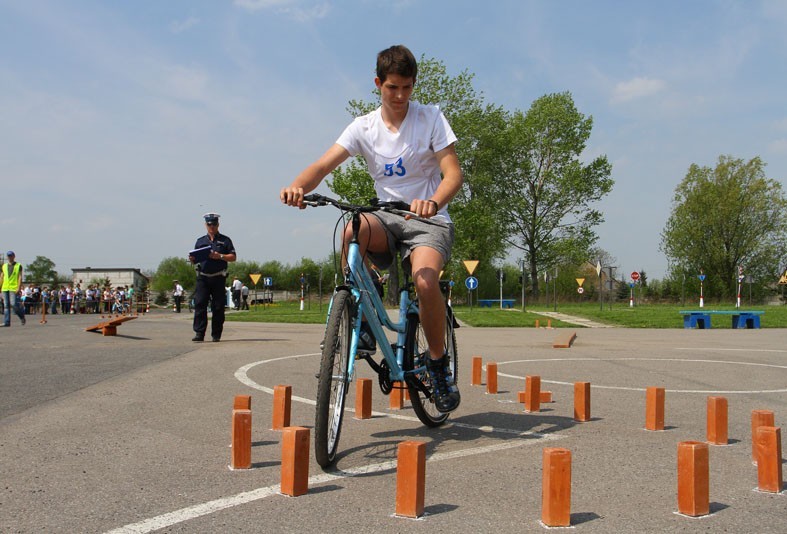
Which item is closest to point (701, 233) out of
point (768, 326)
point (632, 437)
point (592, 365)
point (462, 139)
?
point (462, 139)

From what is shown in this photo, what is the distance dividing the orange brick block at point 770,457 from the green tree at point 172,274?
110872 mm

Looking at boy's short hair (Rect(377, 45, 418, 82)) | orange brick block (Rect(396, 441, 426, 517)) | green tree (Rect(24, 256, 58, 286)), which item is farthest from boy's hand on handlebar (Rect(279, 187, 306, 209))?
green tree (Rect(24, 256, 58, 286))

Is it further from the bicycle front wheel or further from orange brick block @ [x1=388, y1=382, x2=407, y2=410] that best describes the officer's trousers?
the bicycle front wheel

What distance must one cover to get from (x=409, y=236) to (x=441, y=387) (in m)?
0.99

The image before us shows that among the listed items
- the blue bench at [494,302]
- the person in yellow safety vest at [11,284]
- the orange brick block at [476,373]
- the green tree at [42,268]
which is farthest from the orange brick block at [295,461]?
the green tree at [42,268]

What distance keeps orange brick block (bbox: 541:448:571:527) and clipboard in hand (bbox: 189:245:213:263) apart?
1032 centimetres

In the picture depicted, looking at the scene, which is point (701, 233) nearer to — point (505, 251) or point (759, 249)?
point (759, 249)

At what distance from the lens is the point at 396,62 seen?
470cm

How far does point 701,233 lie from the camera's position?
71000 millimetres

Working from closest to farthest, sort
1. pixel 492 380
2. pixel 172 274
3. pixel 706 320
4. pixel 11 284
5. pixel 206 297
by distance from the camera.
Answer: pixel 492 380, pixel 206 297, pixel 11 284, pixel 706 320, pixel 172 274

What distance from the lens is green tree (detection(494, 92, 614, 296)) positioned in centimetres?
5850

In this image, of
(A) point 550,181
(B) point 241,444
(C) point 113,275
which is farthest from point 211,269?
(C) point 113,275

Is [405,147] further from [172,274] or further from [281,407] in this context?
[172,274]

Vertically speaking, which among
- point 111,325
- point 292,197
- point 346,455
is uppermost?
point 292,197
